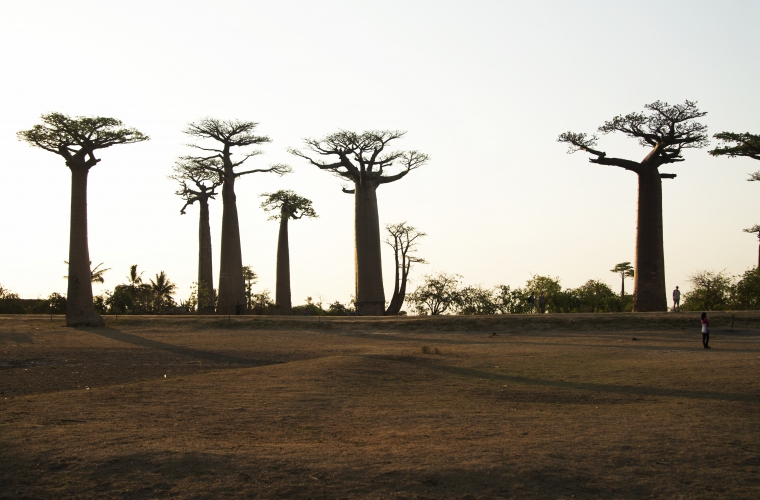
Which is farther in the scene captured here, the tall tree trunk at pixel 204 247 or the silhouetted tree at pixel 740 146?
the tall tree trunk at pixel 204 247

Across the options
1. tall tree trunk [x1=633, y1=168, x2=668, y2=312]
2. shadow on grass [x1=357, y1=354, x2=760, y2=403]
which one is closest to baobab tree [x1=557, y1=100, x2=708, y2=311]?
tall tree trunk [x1=633, y1=168, x2=668, y2=312]

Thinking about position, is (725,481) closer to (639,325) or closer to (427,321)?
(639,325)

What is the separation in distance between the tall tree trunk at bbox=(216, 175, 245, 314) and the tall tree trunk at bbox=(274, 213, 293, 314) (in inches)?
132

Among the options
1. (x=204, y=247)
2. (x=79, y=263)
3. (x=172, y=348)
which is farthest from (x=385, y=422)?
(x=204, y=247)

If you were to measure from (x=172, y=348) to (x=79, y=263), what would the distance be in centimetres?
827

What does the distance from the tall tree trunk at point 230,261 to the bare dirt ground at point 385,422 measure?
49.3 feet

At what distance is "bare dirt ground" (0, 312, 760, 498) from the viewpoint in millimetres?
4449

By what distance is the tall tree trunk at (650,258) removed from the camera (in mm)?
22938

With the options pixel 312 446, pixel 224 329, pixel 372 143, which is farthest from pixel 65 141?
pixel 312 446

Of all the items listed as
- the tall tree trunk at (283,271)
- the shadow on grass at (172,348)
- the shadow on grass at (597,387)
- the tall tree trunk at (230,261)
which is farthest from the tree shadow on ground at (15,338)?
the tall tree trunk at (283,271)

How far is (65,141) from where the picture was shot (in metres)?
22.5

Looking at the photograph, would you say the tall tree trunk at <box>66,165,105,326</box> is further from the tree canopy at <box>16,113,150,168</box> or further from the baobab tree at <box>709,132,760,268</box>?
the baobab tree at <box>709,132,760,268</box>

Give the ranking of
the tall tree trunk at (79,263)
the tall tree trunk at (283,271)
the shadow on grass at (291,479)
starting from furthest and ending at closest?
the tall tree trunk at (283,271), the tall tree trunk at (79,263), the shadow on grass at (291,479)

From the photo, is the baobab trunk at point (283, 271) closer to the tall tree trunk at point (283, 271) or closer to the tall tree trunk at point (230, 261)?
the tall tree trunk at point (283, 271)
